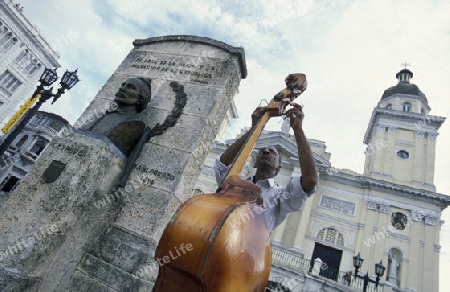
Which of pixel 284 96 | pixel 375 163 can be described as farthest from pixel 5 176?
pixel 375 163

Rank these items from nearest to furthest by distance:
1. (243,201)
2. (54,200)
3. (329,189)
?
1. (243,201)
2. (54,200)
3. (329,189)

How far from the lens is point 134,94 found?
116 inches

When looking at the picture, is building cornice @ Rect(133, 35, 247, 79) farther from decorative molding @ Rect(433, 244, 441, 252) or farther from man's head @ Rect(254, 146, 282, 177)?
decorative molding @ Rect(433, 244, 441, 252)

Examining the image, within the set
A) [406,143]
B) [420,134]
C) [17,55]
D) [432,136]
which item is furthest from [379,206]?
[17,55]

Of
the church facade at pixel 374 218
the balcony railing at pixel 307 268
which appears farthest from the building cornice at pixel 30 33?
the balcony railing at pixel 307 268

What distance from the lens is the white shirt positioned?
1.87 m

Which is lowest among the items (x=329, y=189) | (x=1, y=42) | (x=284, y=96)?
(x=284, y=96)

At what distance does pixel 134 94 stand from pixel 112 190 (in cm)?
115

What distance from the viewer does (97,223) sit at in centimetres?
247

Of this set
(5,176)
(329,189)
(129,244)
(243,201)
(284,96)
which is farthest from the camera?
(5,176)

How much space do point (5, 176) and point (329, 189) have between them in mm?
32617

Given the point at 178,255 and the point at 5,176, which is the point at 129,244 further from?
the point at 5,176

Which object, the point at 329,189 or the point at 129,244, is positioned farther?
the point at 329,189

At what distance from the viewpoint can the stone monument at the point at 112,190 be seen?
2105 millimetres
